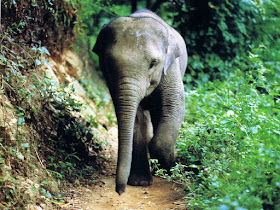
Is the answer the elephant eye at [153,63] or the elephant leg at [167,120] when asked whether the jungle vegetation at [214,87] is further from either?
the elephant eye at [153,63]

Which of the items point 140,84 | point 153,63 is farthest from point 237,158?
point 153,63

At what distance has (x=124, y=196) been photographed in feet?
16.8

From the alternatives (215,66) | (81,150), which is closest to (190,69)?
(215,66)

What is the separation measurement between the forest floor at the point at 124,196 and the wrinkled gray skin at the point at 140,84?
257 mm

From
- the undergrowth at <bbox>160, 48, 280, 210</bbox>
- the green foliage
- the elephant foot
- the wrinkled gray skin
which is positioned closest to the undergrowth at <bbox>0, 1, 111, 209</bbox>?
the elephant foot

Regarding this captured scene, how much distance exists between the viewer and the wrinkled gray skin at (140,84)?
461 cm

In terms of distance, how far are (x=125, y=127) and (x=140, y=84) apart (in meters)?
0.59

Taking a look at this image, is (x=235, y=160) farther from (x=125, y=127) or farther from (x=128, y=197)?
(x=128, y=197)

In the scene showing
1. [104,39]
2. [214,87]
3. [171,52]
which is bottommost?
[214,87]

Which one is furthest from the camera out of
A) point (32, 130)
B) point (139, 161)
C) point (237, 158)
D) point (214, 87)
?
point (214, 87)

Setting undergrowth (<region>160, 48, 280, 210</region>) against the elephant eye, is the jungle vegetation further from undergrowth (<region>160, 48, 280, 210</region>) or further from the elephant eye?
the elephant eye

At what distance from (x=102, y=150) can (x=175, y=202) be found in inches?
94.0

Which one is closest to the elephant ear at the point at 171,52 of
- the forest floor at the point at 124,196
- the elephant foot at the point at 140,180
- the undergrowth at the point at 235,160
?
the undergrowth at the point at 235,160

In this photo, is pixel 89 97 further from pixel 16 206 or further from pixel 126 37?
pixel 16 206
